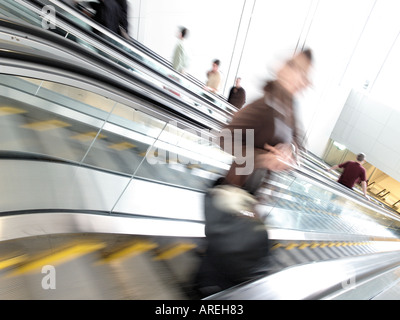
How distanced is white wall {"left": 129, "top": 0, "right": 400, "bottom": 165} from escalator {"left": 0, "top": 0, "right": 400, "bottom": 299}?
6.20m

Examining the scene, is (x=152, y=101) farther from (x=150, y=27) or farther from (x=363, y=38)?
(x=363, y=38)

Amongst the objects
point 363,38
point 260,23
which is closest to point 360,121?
point 363,38

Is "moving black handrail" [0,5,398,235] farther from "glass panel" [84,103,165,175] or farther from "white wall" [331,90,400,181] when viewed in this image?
"white wall" [331,90,400,181]

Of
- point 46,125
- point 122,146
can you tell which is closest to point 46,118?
point 46,125

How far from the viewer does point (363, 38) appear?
1148 cm

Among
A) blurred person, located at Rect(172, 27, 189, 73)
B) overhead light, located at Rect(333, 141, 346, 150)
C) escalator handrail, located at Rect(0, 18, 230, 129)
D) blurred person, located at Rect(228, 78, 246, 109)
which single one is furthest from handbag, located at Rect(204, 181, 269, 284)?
overhead light, located at Rect(333, 141, 346, 150)

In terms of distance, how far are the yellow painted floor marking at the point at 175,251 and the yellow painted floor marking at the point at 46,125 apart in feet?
5.38

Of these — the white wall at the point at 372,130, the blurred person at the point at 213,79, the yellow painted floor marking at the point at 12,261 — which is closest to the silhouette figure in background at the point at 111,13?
the blurred person at the point at 213,79

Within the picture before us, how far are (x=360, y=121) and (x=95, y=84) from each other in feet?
48.2

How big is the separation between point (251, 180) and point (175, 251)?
3.72 feet

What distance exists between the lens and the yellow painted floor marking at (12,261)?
4.53 ft

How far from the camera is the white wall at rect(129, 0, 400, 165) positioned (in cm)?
839

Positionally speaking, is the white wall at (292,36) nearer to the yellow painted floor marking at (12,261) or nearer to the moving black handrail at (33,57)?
the moving black handrail at (33,57)

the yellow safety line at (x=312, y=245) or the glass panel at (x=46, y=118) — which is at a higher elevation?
the glass panel at (x=46, y=118)
